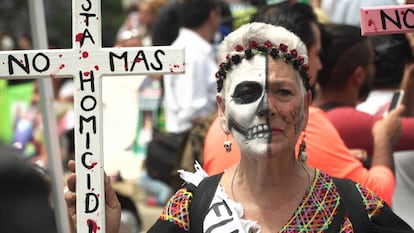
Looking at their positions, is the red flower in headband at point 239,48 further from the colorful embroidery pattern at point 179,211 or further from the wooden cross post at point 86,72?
the colorful embroidery pattern at point 179,211

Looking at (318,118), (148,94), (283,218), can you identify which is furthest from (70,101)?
(283,218)

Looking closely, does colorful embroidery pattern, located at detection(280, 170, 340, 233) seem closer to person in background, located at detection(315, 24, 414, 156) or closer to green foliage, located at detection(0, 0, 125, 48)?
person in background, located at detection(315, 24, 414, 156)

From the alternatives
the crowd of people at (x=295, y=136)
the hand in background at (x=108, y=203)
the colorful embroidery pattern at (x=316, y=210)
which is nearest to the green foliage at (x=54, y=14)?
the crowd of people at (x=295, y=136)

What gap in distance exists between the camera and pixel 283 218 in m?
3.44

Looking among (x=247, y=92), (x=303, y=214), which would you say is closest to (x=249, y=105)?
(x=247, y=92)

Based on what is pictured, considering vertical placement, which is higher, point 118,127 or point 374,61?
point 374,61

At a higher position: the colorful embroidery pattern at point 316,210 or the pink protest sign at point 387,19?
the pink protest sign at point 387,19

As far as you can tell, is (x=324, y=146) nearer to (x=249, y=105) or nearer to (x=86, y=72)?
(x=249, y=105)

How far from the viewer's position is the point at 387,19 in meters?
3.55

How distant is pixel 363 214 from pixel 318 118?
894 mm

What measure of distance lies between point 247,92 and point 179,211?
42 cm

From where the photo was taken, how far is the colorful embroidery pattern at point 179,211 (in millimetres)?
3502

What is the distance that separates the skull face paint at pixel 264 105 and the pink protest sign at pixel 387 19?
27 cm

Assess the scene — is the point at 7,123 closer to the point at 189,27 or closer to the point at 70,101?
the point at 70,101
